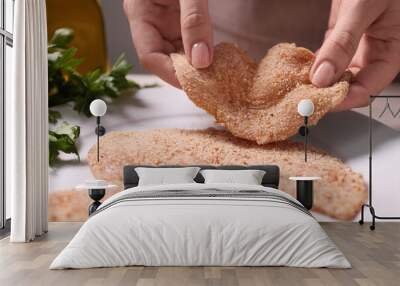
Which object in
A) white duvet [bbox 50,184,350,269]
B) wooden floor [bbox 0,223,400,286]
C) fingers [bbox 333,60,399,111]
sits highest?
fingers [bbox 333,60,399,111]

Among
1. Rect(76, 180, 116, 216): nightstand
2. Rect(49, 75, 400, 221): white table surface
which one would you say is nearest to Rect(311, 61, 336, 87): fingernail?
Rect(49, 75, 400, 221): white table surface

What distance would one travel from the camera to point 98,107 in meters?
6.18

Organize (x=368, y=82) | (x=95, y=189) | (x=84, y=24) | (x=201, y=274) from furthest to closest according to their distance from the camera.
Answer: (x=84, y=24) → (x=368, y=82) → (x=95, y=189) → (x=201, y=274)

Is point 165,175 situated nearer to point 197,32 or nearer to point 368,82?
point 197,32

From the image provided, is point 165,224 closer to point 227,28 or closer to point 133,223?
point 133,223

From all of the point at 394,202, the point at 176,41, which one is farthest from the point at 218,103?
the point at 394,202

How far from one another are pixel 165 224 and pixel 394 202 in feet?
10.6

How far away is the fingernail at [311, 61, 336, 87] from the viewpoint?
5.96m

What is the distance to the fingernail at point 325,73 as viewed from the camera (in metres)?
5.96

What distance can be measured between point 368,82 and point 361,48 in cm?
35

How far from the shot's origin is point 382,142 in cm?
632

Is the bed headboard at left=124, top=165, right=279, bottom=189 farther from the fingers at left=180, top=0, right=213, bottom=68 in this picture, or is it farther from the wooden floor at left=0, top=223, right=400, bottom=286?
the wooden floor at left=0, top=223, right=400, bottom=286

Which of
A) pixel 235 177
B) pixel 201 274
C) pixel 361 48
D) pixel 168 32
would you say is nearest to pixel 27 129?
pixel 168 32

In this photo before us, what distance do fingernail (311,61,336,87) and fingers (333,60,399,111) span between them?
0.31 metres
